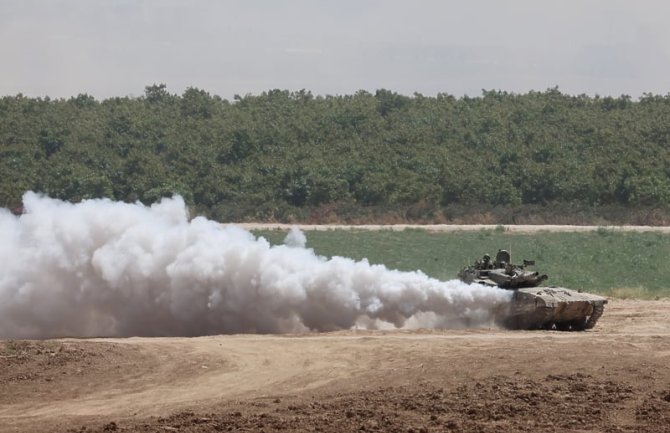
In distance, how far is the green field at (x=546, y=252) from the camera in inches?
1908

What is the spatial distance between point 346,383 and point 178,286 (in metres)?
8.38

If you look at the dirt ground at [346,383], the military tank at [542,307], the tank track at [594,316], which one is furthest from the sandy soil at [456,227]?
the dirt ground at [346,383]

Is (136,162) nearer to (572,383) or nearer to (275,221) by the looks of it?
(275,221)

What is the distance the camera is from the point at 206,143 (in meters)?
89.1

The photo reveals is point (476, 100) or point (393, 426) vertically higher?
point (476, 100)

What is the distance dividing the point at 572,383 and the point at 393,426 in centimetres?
516

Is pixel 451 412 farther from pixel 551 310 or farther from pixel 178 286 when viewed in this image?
pixel 178 286

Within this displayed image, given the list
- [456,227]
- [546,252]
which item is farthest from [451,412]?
[456,227]

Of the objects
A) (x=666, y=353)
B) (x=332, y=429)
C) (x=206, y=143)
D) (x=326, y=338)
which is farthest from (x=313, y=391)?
(x=206, y=143)

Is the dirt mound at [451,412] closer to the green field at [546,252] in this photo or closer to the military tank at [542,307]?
the military tank at [542,307]

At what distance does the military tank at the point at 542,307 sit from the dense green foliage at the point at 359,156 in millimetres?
40209

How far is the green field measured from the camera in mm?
48469

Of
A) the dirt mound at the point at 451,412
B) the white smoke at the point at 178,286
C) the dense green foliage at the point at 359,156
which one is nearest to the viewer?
the dirt mound at the point at 451,412

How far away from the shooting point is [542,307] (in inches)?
1302
